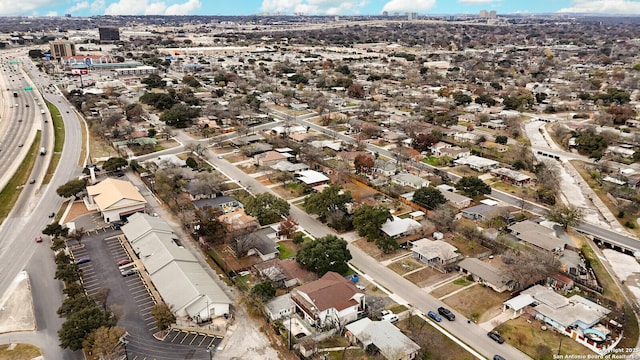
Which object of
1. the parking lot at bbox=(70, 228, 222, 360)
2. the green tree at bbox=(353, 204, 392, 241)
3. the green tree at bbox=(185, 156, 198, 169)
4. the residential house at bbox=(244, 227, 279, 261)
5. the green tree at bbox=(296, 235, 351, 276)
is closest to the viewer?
the parking lot at bbox=(70, 228, 222, 360)

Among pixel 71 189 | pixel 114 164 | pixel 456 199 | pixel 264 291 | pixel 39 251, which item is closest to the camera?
pixel 264 291

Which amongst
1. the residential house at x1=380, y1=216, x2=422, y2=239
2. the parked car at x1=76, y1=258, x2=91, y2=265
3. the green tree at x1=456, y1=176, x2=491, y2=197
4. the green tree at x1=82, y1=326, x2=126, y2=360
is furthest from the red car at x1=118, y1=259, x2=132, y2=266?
the green tree at x1=456, y1=176, x2=491, y2=197

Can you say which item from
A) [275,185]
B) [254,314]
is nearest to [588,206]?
[275,185]

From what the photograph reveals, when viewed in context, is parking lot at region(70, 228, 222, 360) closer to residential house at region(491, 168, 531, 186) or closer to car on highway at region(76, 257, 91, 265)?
car on highway at region(76, 257, 91, 265)

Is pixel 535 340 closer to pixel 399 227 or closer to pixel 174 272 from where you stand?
pixel 399 227

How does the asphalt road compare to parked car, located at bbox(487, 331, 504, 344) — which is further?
parked car, located at bbox(487, 331, 504, 344)

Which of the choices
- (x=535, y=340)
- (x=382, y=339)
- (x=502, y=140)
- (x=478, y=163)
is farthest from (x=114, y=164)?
(x=502, y=140)

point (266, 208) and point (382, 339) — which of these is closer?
point (382, 339)
